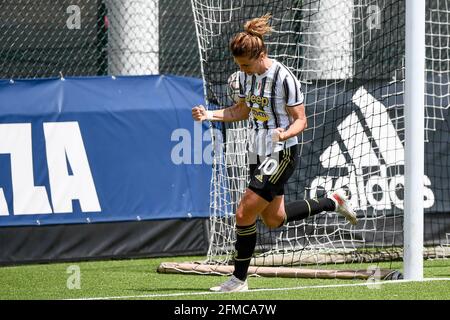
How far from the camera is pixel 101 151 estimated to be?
12.3m

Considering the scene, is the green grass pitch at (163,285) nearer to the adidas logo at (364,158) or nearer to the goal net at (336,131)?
the goal net at (336,131)

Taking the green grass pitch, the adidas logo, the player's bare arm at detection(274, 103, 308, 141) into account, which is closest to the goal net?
the adidas logo

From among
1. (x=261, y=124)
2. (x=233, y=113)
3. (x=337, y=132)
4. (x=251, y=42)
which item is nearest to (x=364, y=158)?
(x=337, y=132)

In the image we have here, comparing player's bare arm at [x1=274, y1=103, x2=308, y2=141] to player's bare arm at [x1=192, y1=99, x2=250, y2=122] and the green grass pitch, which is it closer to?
player's bare arm at [x1=192, y1=99, x2=250, y2=122]

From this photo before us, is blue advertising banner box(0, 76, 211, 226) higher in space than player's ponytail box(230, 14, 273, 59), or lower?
lower

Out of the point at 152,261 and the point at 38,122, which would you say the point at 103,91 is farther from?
the point at 152,261

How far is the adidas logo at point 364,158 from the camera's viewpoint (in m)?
12.5

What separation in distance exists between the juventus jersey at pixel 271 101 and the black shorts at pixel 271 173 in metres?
0.06

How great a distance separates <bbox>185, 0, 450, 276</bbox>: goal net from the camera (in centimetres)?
1177

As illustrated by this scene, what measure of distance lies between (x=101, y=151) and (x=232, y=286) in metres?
3.70

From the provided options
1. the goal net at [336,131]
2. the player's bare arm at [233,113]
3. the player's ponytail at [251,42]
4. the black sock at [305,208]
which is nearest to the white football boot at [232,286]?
the black sock at [305,208]

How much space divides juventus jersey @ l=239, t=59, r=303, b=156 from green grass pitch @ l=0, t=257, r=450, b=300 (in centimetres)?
121
